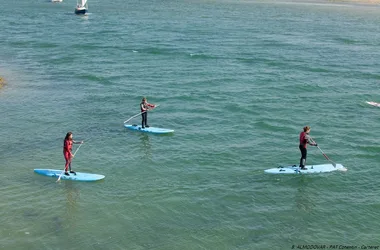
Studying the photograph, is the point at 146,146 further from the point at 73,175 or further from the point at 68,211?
the point at 68,211

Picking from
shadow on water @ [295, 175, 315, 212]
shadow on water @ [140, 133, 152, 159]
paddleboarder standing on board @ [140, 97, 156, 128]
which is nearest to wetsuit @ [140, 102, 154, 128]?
paddleboarder standing on board @ [140, 97, 156, 128]

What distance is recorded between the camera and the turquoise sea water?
23.1 m

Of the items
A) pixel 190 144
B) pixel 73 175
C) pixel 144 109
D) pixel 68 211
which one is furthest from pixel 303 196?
pixel 144 109

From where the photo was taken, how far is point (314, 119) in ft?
131

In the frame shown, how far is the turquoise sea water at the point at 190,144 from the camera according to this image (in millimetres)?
23141

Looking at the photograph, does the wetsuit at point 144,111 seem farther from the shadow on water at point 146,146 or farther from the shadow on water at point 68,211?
the shadow on water at point 68,211

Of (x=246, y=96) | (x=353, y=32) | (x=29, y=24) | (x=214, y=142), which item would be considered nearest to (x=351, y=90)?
(x=246, y=96)

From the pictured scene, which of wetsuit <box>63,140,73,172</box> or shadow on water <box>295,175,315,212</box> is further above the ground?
wetsuit <box>63,140,73,172</box>

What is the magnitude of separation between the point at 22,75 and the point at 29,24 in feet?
167

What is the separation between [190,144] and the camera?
3422 cm

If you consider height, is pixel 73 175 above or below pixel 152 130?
below

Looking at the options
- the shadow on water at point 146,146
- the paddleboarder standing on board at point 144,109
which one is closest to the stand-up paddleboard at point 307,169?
the shadow on water at point 146,146

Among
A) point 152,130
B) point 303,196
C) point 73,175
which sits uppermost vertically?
point 152,130

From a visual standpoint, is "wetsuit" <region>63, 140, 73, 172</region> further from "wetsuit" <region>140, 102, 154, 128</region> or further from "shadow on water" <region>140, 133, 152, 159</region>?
"wetsuit" <region>140, 102, 154, 128</region>
